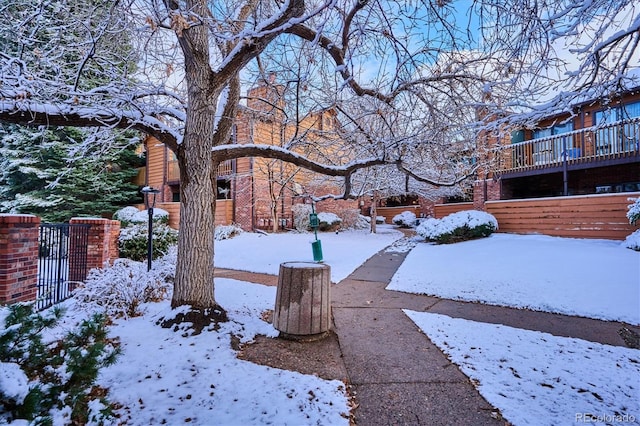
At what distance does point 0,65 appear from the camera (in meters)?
3.11

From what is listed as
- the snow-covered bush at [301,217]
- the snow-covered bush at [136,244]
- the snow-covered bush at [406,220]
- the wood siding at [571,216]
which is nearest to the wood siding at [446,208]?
the snow-covered bush at [406,220]

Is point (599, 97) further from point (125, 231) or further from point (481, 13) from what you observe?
point (125, 231)

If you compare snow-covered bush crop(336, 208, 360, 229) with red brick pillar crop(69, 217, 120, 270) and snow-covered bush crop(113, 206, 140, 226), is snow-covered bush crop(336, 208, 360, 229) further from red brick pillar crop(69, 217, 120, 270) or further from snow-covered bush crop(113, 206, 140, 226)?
red brick pillar crop(69, 217, 120, 270)

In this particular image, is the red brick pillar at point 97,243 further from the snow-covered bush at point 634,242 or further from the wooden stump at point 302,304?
the snow-covered bush at point 634,242

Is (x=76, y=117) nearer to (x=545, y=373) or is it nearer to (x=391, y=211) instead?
(x=545, y=373)

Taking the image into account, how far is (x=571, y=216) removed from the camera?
9156 millimetres

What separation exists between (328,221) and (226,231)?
482 centimetres

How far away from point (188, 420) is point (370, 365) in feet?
5.34

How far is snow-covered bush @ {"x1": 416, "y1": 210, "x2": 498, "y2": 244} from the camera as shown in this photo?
396 inches

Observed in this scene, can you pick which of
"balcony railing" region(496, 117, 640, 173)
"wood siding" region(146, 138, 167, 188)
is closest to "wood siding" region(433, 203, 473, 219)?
"balcony railing" region(496, 117, 640, 173)

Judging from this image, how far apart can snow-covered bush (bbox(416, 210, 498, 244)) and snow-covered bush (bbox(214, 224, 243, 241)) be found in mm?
7607

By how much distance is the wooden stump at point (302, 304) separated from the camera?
3.38 m

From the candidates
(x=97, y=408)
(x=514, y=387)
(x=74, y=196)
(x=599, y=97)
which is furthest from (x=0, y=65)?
(x=74, y=196)

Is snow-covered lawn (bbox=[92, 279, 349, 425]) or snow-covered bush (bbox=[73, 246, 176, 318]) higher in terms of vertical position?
snow-covered bush (bbox=[73, 246, 176, 318])
